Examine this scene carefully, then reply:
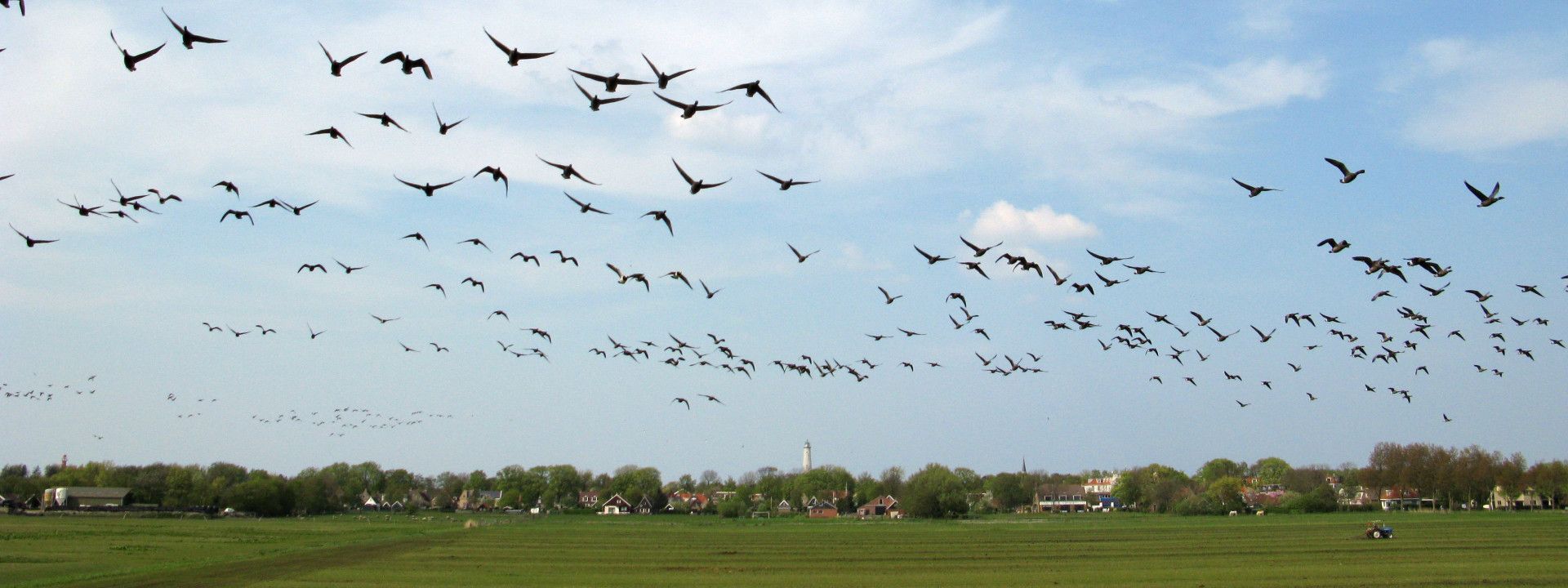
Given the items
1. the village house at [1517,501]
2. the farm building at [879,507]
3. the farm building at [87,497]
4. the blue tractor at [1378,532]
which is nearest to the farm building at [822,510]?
the farm building at [879,507]

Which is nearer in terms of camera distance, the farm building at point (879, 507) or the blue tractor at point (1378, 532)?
the blue tractor at point (1378, 532)

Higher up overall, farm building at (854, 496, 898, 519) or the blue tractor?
the blue tractor

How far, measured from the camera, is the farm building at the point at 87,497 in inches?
6610

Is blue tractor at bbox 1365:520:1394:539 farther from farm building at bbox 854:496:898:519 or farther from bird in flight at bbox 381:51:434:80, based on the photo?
farm building at bbox 854:496:898:519

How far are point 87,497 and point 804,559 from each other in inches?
6275

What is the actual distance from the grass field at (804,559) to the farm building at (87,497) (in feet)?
300

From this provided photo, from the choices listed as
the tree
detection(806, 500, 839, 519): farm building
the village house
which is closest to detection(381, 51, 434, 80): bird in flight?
the tree

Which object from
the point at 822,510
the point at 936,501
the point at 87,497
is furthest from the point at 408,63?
the point at 87,497

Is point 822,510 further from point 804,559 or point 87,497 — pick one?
point 804,559

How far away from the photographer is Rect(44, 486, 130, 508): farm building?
551ft

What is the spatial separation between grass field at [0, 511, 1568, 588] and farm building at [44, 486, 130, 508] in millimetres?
91450

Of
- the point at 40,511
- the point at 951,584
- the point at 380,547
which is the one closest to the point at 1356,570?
the point at 951,584

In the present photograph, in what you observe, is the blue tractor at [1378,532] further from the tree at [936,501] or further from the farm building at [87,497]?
the farm building at [87,497]

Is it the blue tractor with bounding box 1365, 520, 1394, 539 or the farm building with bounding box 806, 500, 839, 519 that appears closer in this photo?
the blue tractor with bounding box 1365, 520, 1394, 539
